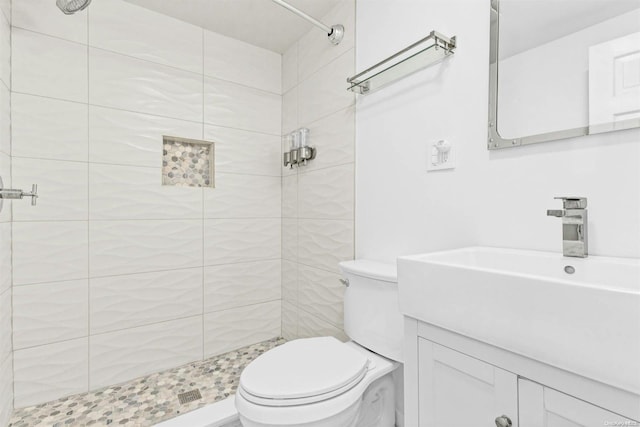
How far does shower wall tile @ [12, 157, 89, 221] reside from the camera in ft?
5.00

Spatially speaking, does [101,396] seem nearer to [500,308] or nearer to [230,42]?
[500,308]

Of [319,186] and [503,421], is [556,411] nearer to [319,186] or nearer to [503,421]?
[503,421]

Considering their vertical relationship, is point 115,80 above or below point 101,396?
above

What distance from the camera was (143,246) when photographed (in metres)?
1.82

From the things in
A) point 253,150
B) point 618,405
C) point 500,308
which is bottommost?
point 618,405

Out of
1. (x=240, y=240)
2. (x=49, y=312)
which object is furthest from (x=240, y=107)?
(x=49, y=312)

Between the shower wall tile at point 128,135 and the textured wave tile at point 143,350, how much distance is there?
0.95 m

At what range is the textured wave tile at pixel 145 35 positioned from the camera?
1708 mm

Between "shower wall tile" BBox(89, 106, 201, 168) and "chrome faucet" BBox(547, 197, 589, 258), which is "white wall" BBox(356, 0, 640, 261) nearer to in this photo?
"chrome faucet" BBox(547, 197, 589, 258)

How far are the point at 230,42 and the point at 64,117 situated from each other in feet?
3.54

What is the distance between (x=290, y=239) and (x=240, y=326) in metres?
0.67

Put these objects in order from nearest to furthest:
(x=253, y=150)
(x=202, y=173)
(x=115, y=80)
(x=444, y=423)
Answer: (x=444, y=423) < (x=115, y=80) < (x=202, y=173) < (x=253, y=150)

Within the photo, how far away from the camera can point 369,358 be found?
51.7 inches

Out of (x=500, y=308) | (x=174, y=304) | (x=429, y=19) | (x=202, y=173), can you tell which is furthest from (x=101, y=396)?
(x=429, y=19)
